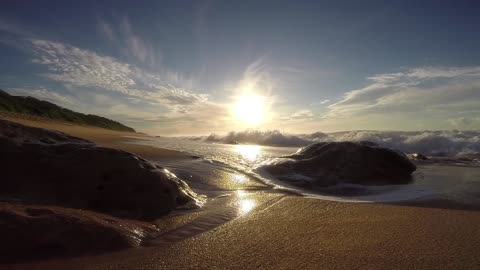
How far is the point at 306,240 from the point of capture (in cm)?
220

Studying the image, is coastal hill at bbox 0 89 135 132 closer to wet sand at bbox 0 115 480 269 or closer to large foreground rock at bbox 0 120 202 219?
large foreground rock at bbox 0 120 202 219

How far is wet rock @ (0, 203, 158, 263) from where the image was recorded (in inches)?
71.1

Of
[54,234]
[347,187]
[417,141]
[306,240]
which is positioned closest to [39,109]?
[417,141]

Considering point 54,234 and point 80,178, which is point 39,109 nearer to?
point 80,178

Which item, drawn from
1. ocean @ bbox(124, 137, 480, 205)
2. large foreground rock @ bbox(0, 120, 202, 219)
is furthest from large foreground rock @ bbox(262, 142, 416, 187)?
large foreground rock @ bbox(0, 120, 202, 219)

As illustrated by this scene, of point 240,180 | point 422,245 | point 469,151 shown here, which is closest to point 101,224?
point 422,245

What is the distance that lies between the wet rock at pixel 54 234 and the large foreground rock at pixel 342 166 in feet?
10.7

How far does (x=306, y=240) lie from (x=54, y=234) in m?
1.62

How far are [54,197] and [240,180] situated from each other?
2.69 m

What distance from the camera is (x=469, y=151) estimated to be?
13.9 metres

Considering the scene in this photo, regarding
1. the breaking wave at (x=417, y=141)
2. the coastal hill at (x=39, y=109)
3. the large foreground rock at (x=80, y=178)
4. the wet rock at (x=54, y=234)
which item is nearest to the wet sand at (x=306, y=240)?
the wet rock at (x=54, y=234)

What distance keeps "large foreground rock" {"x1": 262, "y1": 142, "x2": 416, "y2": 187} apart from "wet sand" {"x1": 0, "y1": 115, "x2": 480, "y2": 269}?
5.96 feet

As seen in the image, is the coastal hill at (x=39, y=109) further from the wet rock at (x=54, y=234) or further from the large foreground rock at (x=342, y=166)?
the wet rock at (x=54, y=234)

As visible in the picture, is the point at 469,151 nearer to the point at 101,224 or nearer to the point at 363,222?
the point at 363,222
